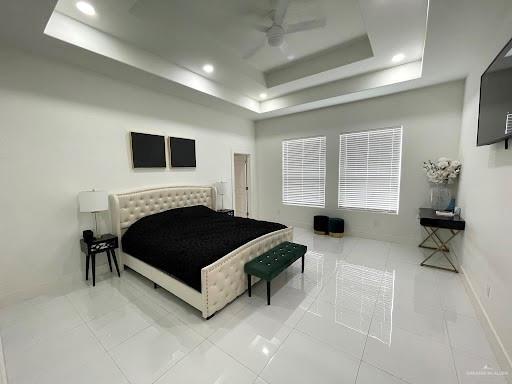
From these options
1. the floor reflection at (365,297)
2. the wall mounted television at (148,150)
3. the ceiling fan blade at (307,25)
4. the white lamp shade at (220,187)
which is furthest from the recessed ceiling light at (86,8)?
the floor reflection at (365,297)

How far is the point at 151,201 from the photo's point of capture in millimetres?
3635

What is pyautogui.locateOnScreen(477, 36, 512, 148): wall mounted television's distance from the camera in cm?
167

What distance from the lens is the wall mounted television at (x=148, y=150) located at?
3.47 metres

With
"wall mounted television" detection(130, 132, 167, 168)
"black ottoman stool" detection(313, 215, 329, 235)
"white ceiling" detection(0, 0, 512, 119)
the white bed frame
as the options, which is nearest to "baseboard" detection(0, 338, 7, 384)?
the white bed frame

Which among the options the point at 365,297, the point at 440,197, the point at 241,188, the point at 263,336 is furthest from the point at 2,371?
the point at 440,197

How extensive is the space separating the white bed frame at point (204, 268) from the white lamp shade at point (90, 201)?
0.37 metres

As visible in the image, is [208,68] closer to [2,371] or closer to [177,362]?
[177,362]

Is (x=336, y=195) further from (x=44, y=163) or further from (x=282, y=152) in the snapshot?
(x=44, y=163)

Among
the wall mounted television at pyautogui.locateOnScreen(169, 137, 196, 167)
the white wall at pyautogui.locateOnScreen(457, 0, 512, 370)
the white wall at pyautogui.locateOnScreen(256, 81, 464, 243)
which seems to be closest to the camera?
the white wall at pyautogui.locateOnScreen(457, 0, 512, 370)

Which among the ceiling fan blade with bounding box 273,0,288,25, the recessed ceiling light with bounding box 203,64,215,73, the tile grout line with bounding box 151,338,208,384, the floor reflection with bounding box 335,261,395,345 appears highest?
the recessed ceiling light with bounding box 203,64,215,73

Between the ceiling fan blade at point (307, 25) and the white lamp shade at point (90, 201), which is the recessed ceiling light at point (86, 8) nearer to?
the white lamp shade at point (90, 201)

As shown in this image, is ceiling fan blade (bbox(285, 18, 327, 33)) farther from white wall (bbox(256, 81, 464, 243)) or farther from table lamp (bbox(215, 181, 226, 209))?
table lamp (bbox(215, 181, 226, 209))

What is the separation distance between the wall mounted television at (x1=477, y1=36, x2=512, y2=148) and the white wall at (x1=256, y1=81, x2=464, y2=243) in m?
1.68

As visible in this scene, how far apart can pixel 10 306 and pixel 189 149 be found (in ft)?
10.5
